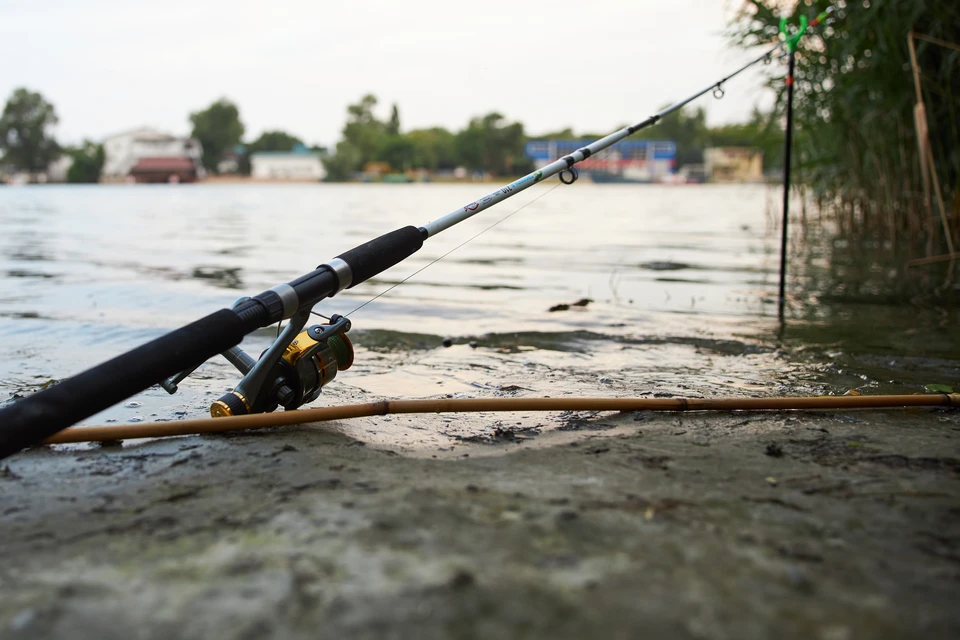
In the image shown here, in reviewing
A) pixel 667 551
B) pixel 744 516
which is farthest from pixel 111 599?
pixel 744 516

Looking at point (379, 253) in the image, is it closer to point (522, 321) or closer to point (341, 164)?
point (522, 321)

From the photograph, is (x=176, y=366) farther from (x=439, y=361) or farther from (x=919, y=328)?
(x=919, y=328)

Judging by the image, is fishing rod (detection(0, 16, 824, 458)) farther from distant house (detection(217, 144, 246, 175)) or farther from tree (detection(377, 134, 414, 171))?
distant house (detection(217, 144, 246, 175))

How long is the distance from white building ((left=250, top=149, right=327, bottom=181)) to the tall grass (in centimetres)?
12656

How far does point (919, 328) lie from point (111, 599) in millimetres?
5206

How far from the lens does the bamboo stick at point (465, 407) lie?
2.57 meters

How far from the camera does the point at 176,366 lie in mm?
2244

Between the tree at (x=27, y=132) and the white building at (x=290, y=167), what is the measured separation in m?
A: 31.5

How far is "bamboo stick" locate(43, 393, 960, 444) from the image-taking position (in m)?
2.57

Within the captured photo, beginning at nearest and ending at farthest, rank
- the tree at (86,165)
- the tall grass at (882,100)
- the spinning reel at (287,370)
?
the spinning reel at (287,370)
the tall grass at (882,100)
the tree at (86,165)

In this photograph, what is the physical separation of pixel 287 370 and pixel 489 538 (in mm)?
1317

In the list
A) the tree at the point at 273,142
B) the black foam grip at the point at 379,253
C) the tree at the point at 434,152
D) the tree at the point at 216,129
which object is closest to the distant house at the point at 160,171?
the tree at the point at 216,129

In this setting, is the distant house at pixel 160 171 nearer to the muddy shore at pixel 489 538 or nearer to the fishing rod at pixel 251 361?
the fishing rod at pixel 251 361

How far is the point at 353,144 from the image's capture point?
14588 cm
